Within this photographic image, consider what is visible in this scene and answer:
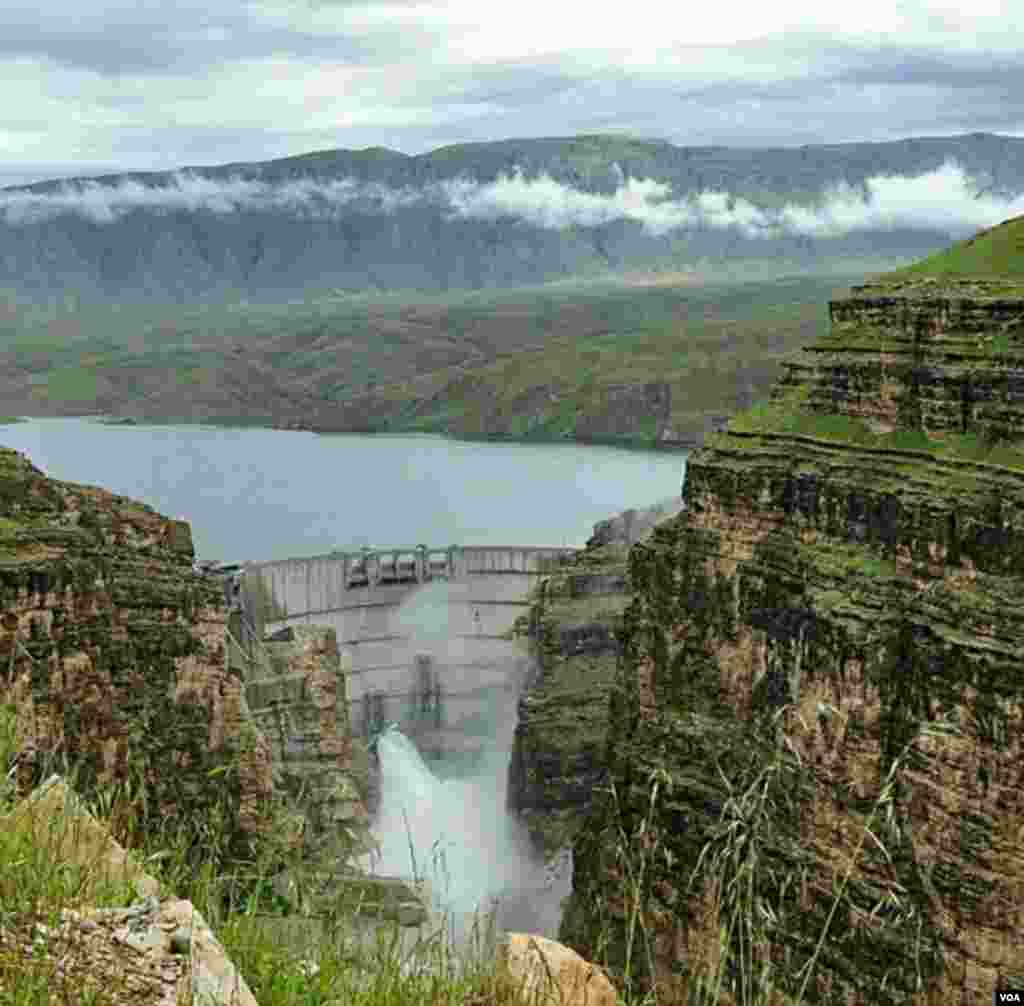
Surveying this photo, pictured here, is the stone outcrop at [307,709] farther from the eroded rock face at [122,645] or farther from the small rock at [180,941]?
the small rock at [180,941]

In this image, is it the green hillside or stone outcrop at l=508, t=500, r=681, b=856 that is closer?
the green hillside

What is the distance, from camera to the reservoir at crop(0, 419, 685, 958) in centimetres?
5553

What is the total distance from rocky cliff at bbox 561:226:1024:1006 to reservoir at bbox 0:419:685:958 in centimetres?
517

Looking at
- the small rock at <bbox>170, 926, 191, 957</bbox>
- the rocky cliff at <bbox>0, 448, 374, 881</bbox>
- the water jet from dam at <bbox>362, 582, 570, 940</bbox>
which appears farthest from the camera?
the water jet from dam at <bbox>362, 582, 570, 940</bbox>

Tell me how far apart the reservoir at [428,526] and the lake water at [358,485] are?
221 millimetres

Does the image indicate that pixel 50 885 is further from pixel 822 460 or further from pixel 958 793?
pixel 822 460

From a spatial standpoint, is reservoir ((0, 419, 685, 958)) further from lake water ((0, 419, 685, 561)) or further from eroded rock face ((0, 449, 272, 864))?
eroded rock face ((0, 449, 272, 864))

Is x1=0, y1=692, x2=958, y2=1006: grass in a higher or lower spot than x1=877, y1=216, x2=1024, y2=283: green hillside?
lower

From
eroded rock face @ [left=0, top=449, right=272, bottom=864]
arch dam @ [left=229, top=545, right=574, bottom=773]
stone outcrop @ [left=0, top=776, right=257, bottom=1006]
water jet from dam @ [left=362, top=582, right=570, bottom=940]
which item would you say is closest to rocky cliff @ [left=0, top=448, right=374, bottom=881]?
eroded rock face @ [left=0, top=449, right=272, bottom=864]

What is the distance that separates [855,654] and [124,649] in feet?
48.6

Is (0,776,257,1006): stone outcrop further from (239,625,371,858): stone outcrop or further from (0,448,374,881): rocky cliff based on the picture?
(239,625,371,858): stone outcrop

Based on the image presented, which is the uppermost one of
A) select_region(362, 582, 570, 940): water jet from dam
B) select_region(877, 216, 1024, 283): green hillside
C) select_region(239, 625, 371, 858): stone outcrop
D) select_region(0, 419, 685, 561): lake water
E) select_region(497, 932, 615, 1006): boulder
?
select_region(877, 216, 1024, 283): green hillside

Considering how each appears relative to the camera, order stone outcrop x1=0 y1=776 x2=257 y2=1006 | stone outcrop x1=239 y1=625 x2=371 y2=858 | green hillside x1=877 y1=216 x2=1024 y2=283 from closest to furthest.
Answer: stone outcrop x1=0 y1=776 x2=257 y2=1006 < green hillside x1=877 y1=216 x2=1024 y2=283 < stone outcrop x1=239 y1=625 x2=371 y2=858

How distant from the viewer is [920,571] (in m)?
30.8
